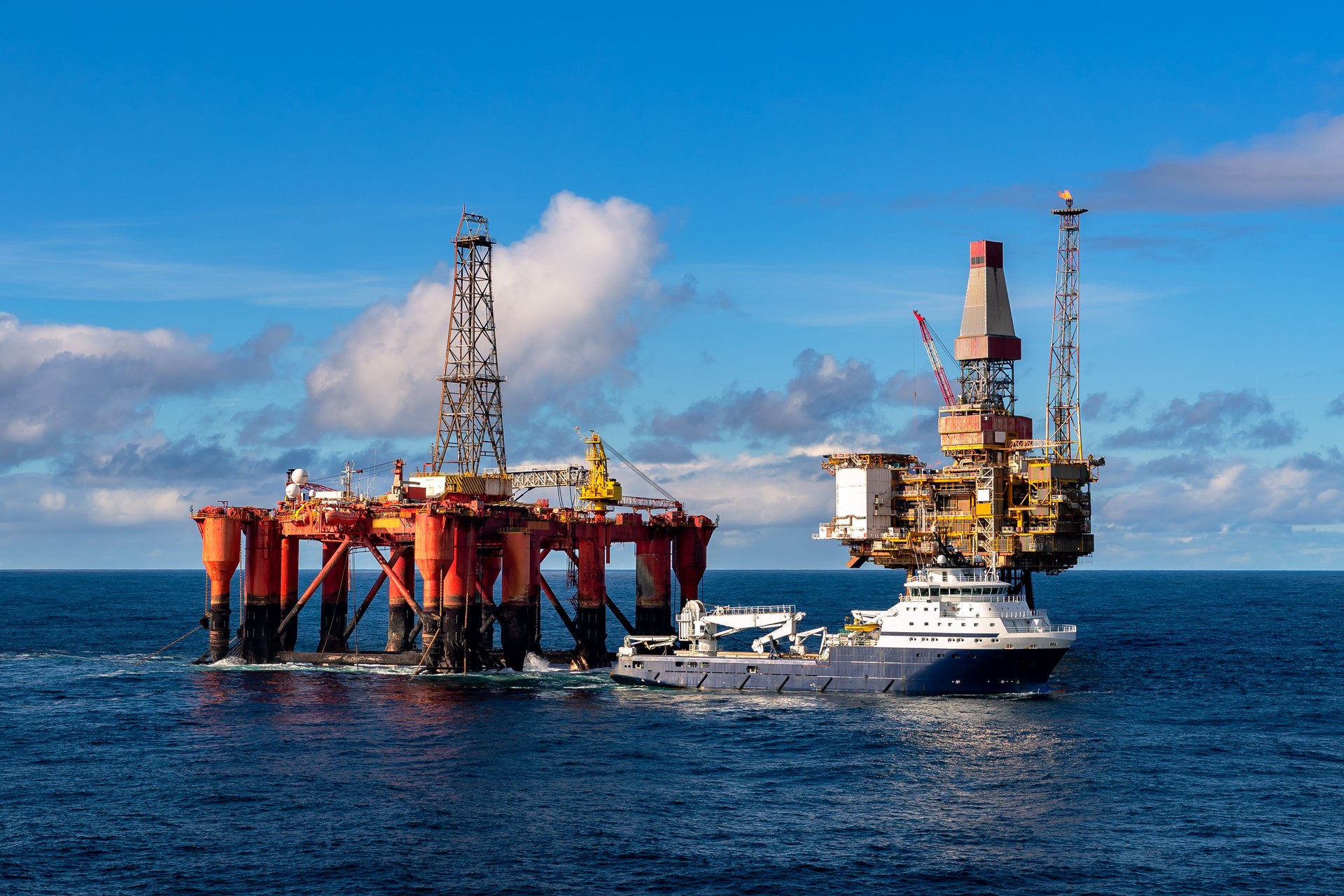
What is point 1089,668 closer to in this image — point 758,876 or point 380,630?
point 758,876

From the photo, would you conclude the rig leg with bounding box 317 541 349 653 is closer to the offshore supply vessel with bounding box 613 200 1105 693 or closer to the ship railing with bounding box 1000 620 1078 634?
the offshore supply vessel with bounding box 613 200 1105 693

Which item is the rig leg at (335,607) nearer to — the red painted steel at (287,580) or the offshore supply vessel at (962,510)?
the red painted steel at (287,580)

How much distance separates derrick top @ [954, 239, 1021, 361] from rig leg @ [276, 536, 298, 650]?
2223 inches

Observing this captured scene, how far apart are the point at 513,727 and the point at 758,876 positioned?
28.3m

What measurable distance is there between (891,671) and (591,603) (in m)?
24.6

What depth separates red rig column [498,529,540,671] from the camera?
9369 cm

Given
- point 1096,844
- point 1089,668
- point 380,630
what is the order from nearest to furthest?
point 1096,844, point 1089,668, point 380,630

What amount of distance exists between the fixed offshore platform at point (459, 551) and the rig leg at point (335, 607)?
0.38ft

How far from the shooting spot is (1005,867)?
46.1 m

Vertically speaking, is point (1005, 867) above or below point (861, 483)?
below

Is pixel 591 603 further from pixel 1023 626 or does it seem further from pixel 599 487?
pixel 1023 626

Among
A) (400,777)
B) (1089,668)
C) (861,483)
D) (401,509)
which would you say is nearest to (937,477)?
(861,483)

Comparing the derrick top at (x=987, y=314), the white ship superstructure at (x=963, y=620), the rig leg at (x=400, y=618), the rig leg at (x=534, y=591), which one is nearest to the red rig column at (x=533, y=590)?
the rig leg at (x=534, y=591)

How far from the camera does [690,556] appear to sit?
104125 mm
